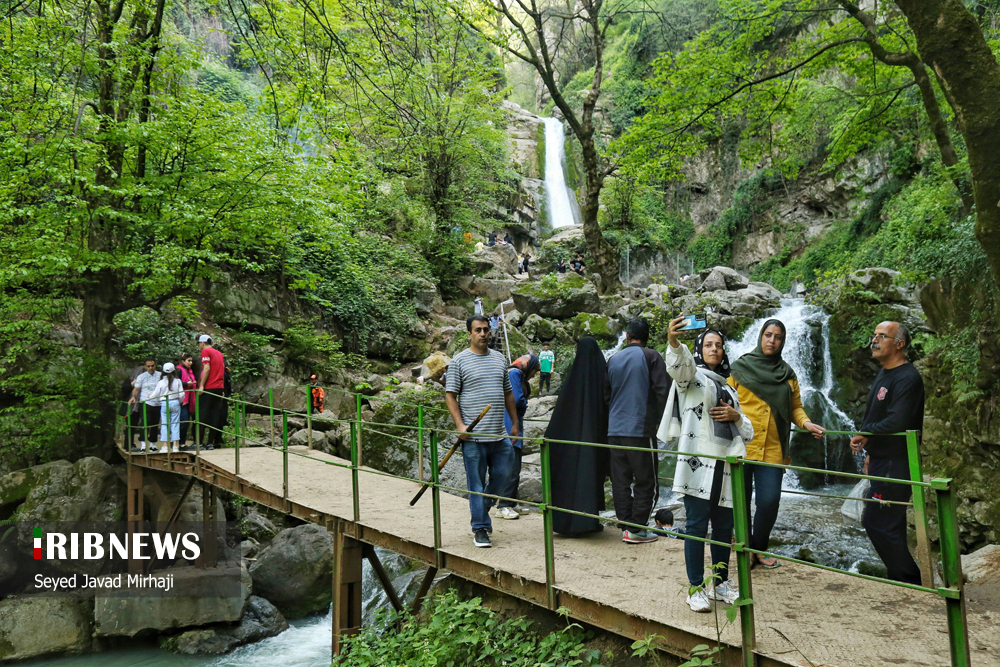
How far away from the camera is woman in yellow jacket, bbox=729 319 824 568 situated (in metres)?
4.14

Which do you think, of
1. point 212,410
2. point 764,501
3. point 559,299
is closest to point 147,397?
point 212,410

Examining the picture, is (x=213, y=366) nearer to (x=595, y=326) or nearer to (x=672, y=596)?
(x=672, y=596)

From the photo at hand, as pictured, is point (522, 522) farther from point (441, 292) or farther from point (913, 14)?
point (441, 292)

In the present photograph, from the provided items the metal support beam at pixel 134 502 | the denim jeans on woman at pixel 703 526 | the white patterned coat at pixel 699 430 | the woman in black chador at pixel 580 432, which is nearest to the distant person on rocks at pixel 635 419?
the woman in black chador at pixel 580 432

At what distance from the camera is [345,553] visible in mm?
6086

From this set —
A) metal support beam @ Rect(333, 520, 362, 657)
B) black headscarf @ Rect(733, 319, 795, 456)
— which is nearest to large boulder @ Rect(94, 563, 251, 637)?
metal support beam @ Rect(333, 520, 362, 657)

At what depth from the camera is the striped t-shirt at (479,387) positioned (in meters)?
5.00

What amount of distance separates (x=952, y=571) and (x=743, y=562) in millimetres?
862

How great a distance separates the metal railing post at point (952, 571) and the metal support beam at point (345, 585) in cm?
491

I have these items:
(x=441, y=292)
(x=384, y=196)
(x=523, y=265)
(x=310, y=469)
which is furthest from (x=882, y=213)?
(x=310, y=469)

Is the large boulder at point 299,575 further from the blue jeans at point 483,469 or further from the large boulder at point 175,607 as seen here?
the blue jeans at point 483,469

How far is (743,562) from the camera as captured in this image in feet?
9.64

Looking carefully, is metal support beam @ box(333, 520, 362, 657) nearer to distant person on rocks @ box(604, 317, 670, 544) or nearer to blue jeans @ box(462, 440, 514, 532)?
blue jeans @ box(462, 440, 514, 532)

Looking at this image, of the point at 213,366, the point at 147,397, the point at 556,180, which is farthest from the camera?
the point at 556,180
